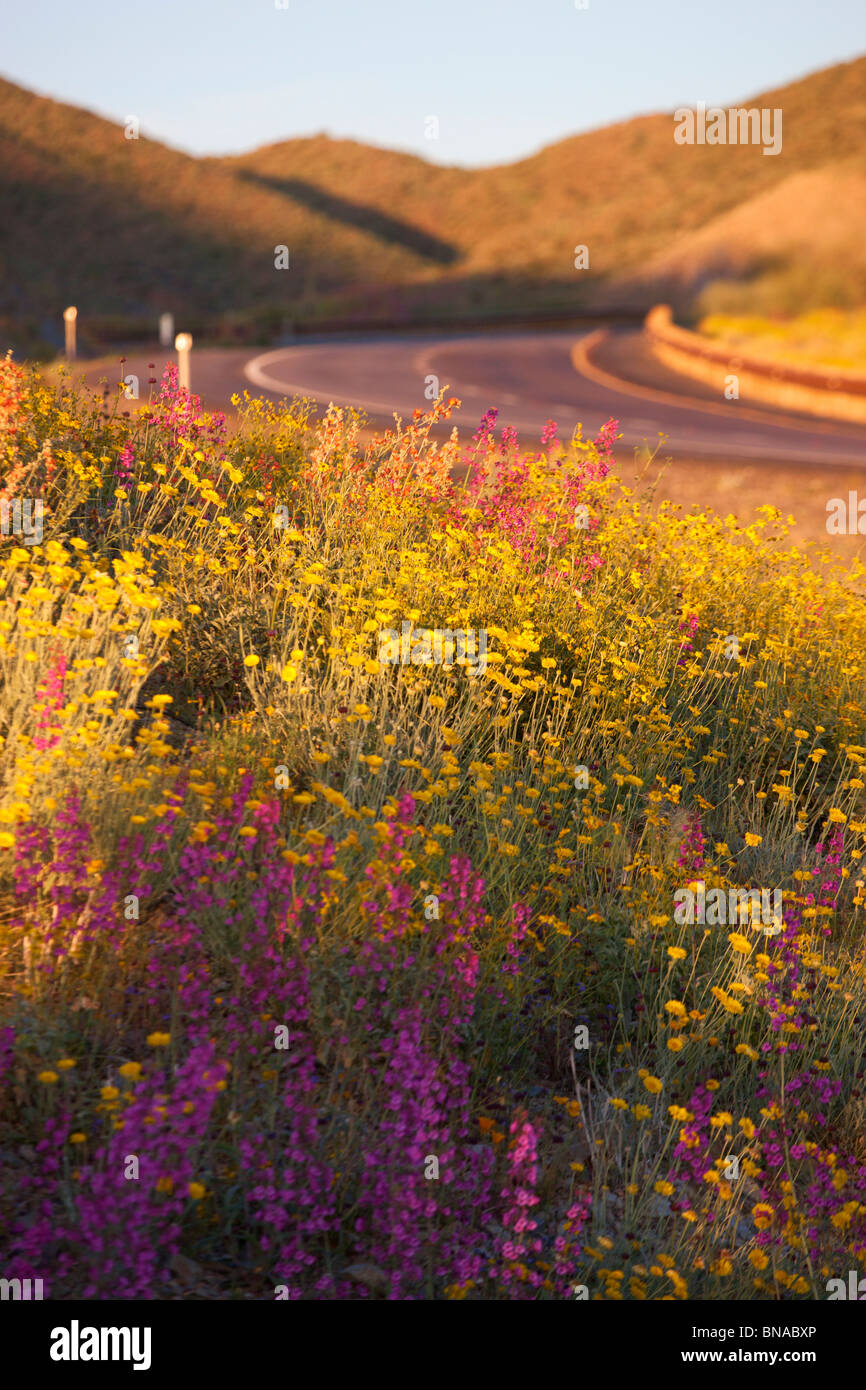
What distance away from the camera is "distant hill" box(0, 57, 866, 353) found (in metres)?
48.9

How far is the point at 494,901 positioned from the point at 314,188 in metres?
119

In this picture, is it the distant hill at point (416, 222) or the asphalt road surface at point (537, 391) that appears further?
the distant hill at point (416, 222)

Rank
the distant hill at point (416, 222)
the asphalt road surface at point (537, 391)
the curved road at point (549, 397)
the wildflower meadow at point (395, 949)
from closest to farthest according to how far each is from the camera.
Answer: the wildflower meadow at point (395, 949), the asphalt road surface at point (537, 391), the curved road at point (549, 397), the distant hill at point (416, 222)

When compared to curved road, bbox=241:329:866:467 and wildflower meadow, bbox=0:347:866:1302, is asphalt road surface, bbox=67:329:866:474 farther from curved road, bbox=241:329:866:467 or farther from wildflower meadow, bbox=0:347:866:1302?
wildflower meadow, bbox=0:347:866:1302

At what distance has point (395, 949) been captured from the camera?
3.27 meters

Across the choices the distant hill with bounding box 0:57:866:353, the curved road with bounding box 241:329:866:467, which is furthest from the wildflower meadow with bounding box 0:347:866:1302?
the distant hill with bounding box 0:57:866:353

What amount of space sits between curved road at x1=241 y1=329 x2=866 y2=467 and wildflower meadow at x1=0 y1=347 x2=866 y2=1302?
34.3 ft

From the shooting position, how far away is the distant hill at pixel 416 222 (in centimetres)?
4888

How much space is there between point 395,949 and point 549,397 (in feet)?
70.5

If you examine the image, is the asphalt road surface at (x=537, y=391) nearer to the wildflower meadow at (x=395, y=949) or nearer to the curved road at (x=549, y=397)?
the curved road at (x=549, y=397)

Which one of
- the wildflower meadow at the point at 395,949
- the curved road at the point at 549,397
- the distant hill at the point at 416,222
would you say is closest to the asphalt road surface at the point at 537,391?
the curved road at the point at 549,397

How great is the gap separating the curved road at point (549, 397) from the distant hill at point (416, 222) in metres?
10.2
